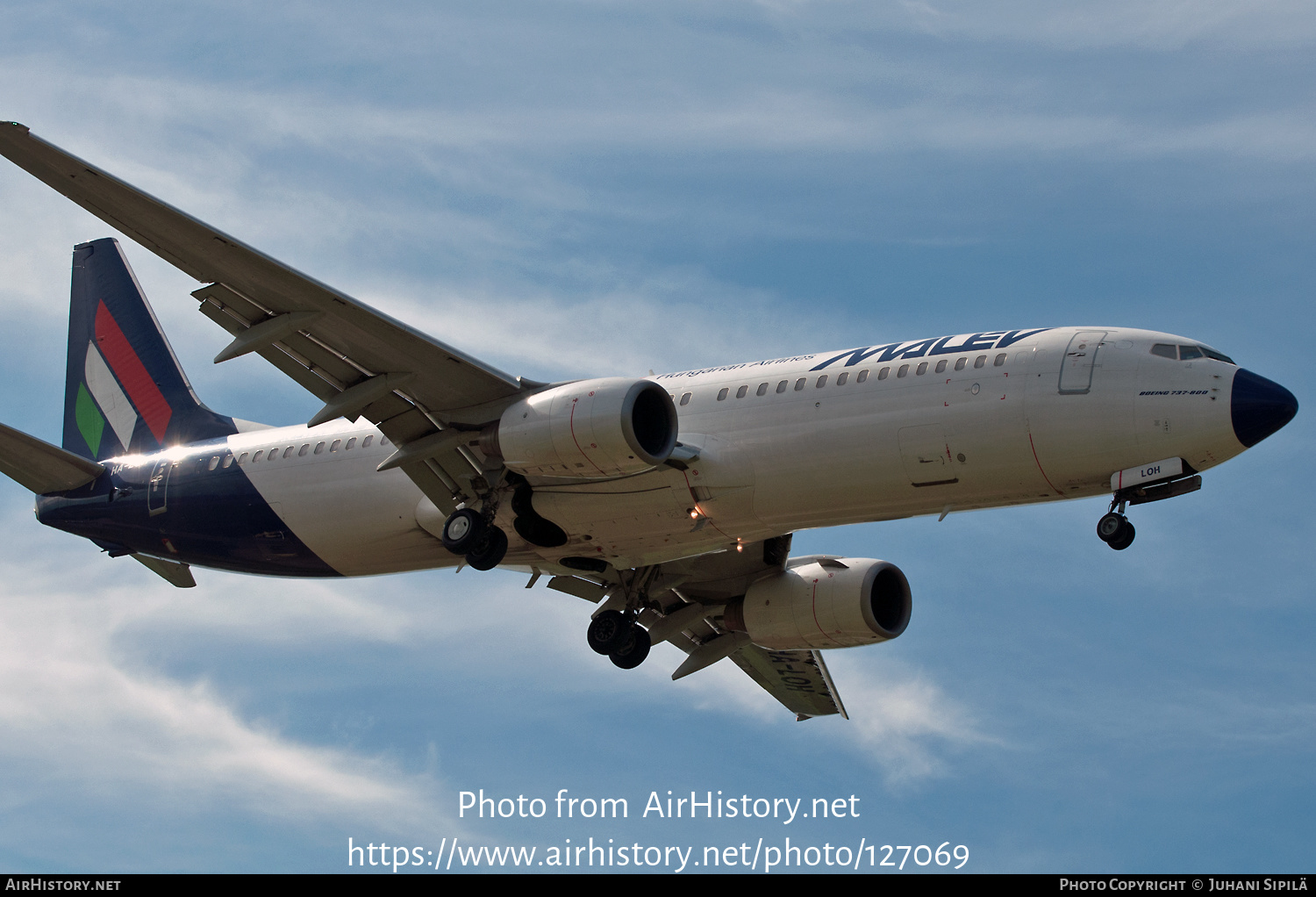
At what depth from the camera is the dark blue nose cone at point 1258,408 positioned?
22391mm

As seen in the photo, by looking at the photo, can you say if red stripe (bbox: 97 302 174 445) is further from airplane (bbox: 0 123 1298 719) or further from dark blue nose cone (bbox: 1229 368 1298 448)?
dark blue nose cone (bbox: 1229 368 1298 448)

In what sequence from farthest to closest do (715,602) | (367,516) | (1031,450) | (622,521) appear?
(715,602), (367,516), (622,521), (1031,450)

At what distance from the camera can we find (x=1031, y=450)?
2320 cm

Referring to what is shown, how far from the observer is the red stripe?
34156 millimetres

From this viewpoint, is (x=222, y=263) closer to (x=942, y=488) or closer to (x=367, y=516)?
(x=367, y=516)

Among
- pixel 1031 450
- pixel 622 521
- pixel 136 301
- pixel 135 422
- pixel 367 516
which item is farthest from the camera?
pixel 136 301

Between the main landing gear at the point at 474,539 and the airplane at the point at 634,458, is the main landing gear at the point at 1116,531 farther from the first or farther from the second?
the main landing gear at the point at 474,539

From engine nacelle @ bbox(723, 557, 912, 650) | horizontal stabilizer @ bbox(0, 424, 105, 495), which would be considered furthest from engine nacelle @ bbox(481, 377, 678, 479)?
horizontal stabilizer @ bbox(0, 424, 105, 495)

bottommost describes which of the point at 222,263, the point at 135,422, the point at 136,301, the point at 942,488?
the point at 942,488

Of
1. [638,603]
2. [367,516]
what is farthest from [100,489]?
[638,603]

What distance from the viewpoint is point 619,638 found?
29938 millimetres

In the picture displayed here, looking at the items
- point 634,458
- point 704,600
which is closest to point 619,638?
point 704,600

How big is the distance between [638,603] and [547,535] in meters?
3.97

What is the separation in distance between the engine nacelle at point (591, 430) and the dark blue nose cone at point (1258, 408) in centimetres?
917
